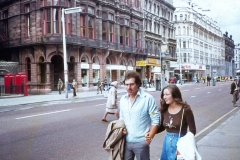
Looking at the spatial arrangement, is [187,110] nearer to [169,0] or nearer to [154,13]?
[154,13]

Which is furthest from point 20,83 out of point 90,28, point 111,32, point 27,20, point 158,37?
point 158,37

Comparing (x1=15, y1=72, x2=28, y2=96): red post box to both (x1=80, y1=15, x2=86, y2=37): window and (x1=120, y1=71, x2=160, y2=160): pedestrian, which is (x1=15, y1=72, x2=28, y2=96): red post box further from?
(x1=120, y1=71, x2=160, y2=160): pedestrian

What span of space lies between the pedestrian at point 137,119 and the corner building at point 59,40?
90.7ft

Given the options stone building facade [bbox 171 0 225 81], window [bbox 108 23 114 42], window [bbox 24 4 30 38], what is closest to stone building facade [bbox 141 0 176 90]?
stone building facade [bbox 171 0 225 81]

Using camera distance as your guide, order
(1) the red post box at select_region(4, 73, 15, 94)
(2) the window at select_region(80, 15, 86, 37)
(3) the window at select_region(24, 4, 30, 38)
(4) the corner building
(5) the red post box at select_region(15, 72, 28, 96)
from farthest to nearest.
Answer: (2) the window at select_region(80, 15, 86, 37) → (3) the window at select_region(24, 4, 30, 38) → (4) the corner building → (5) the red post box at select_region(15, 72, 28, 96) → (1) the red post box at select_region(4, 73, 15, 94)

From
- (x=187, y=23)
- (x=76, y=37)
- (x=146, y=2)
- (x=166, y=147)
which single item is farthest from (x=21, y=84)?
(x=187, y=23)

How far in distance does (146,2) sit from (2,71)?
96.4 feet

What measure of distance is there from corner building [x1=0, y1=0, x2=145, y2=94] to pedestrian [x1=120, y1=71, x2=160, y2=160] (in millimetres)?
27652

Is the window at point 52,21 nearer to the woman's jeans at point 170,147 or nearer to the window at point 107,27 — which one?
the window at point 107,27

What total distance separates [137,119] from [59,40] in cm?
2791

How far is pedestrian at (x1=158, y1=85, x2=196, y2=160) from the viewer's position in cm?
400

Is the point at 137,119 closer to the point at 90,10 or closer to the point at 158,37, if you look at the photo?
the point at 90,10

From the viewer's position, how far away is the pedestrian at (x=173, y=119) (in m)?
4.00

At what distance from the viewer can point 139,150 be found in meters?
3.75
